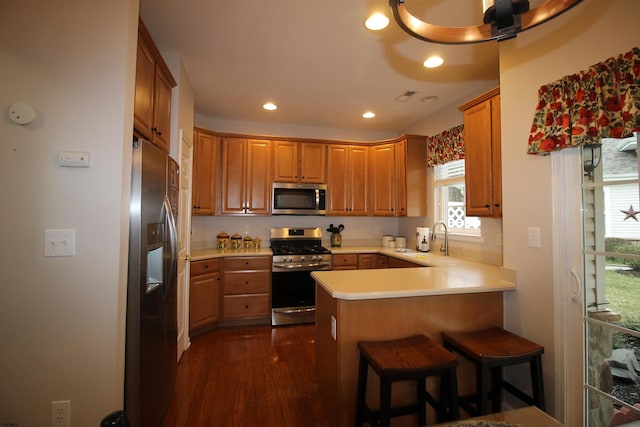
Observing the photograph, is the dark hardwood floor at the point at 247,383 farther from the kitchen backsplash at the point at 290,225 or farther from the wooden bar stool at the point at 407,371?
the kitchen backsplash at the point at 290,225

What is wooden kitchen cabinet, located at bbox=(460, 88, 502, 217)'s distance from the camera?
226 centimetres

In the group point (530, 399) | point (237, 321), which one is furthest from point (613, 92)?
point (237, 321)

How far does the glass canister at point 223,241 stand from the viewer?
146 inches

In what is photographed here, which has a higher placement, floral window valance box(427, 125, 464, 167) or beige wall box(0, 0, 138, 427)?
floral window valance box(427, 125, 464, 167)

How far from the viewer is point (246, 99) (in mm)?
3311

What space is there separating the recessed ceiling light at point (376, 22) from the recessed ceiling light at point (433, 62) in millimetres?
640

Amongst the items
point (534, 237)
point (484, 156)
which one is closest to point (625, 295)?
point (534, 237)

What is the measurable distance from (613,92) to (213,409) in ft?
9.51

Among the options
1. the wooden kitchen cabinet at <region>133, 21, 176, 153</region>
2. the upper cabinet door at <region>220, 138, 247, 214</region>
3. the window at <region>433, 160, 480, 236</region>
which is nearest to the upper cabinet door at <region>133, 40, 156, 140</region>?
the wooden kitchen cabinet at <region>133, 21, 176, 153</region>

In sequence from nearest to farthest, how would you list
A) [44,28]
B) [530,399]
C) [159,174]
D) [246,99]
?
1. [44,28]
2. [530,399]
3. [159,174]
4. [246,99]

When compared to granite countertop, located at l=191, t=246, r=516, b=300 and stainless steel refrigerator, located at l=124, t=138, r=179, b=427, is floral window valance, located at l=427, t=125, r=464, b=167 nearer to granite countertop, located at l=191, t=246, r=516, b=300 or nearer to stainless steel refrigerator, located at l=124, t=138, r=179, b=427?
→ granite countertop, located at l=191, t=246, r=516, b=300

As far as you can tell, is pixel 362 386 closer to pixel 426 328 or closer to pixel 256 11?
pixel 426 328

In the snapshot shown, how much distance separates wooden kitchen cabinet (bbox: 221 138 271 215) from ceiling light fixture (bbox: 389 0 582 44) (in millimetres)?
3053

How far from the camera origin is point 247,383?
7.38 feet
